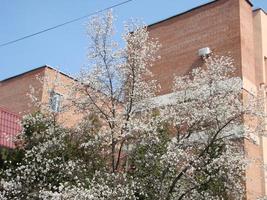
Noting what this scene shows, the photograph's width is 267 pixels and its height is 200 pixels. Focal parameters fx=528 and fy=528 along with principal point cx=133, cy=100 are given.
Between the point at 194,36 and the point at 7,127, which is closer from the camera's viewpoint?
the point at 7,127

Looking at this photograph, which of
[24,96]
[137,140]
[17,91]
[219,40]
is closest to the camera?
[137,140]

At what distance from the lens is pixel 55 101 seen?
16609mm

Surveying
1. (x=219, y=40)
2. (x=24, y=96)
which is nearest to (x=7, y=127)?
(x=219, y=40)

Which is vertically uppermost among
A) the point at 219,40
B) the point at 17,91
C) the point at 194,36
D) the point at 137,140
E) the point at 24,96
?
the point at 194,36

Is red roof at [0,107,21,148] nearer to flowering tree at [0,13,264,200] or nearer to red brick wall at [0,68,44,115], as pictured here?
flowering tree at [0,13,264,200]

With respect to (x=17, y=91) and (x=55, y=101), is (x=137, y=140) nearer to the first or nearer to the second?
(x=55, y=101)

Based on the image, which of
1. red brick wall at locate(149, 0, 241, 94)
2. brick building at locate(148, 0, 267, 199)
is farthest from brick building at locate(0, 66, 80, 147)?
red brick wall at locate(149, 0, 241, 94)

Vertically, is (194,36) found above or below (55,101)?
above

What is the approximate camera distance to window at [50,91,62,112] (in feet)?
54.4

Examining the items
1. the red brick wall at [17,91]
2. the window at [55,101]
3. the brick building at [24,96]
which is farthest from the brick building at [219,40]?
the red brick wall at [17,91]

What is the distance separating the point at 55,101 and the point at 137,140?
308 centimetres

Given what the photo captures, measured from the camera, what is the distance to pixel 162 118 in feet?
51.3

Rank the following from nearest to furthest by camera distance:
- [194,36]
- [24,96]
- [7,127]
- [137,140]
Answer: [137,140] → [7,127] → [194,36] → [24,96]

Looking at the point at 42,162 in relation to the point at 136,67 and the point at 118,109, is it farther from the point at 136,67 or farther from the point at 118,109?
the point at 136,67
